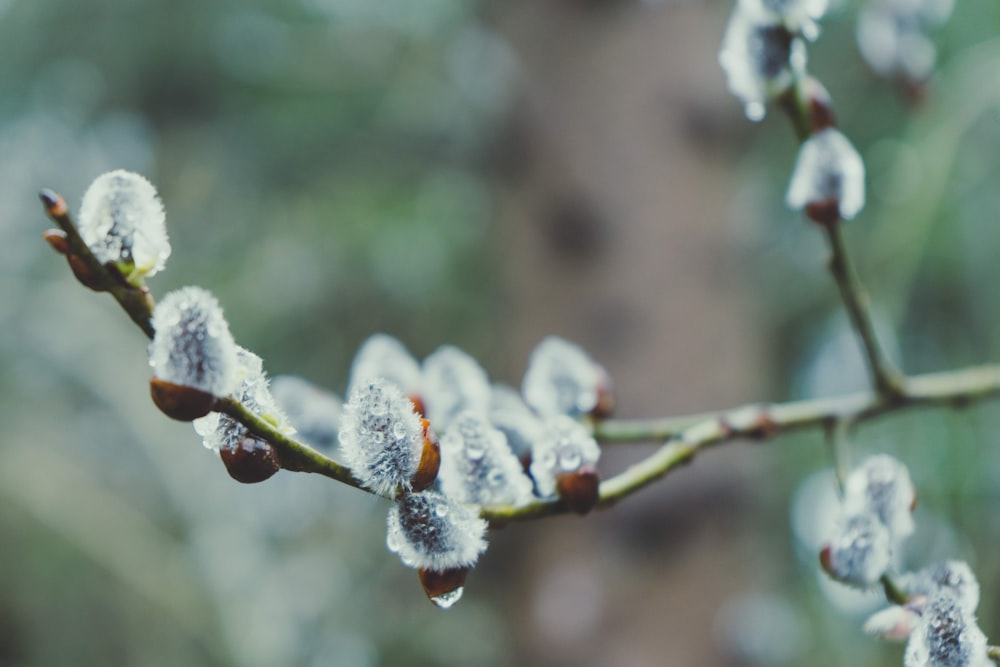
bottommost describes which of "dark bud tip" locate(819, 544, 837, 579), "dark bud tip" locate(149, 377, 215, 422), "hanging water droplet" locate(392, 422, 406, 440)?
"dark bud tip" locate(819, 544, 837, 579)

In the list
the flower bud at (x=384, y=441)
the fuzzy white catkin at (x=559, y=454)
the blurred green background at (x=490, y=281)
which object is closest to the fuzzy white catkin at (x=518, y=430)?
the fuzzy white catkin at (x=559, y=454)

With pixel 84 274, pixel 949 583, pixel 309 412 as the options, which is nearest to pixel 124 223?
pixel 84 274

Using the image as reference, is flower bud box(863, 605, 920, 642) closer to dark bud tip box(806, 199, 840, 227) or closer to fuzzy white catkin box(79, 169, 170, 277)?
dark bud tip box(806, 199, 840, 227)

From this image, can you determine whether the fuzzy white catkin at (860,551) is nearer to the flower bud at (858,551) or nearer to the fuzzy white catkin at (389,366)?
the flower bud at (858,551)

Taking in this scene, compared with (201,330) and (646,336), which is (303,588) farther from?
(201,330)

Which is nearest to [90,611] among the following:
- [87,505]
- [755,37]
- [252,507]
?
[87,505]

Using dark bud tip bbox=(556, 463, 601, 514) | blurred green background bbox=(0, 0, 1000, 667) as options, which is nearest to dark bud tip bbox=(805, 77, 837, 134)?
dark bud tip bbox=(556, 463, 601, 514)
